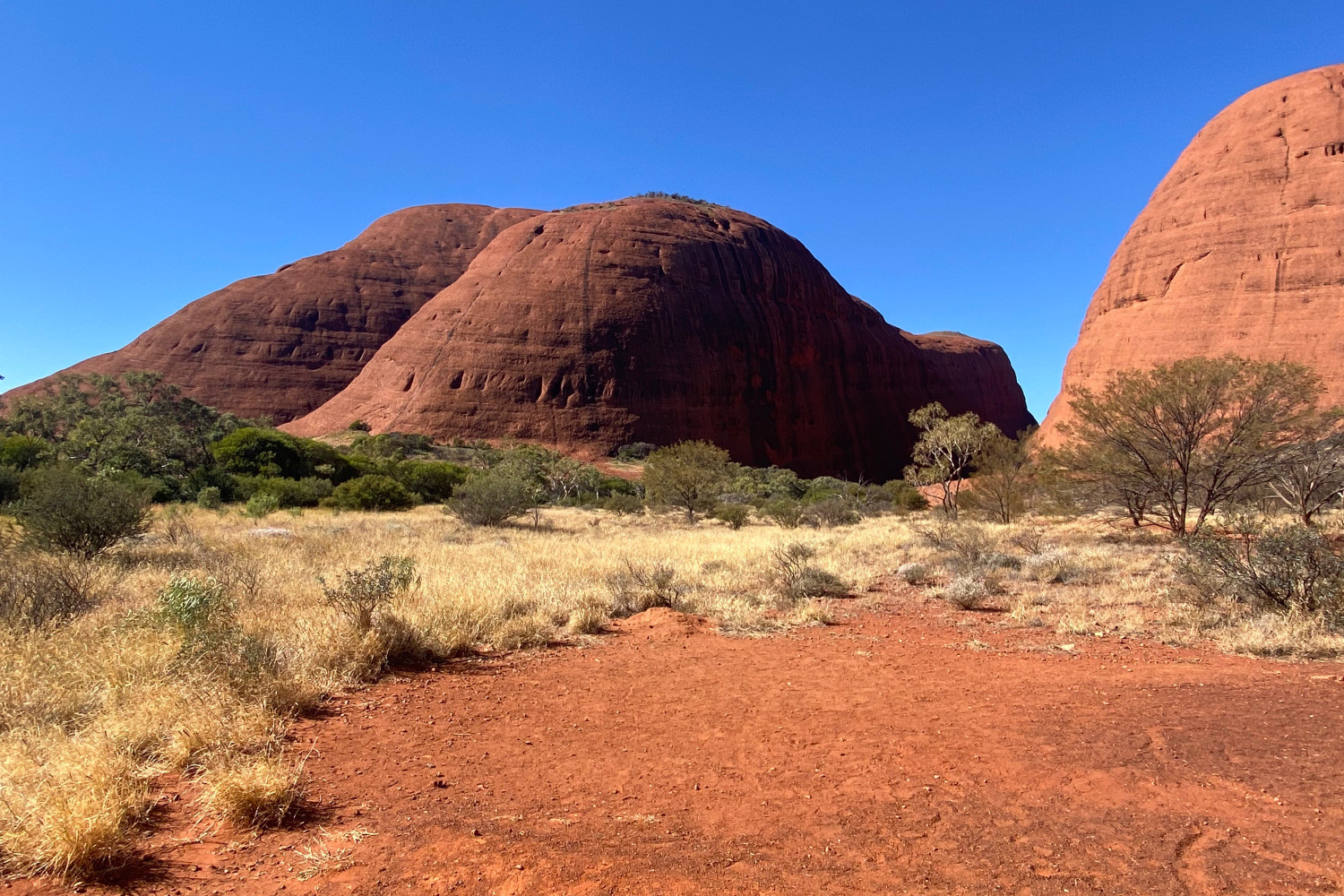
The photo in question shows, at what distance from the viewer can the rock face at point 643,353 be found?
167 ft

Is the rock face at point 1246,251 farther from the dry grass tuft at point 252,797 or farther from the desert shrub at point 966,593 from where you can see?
the dry grass tuft at point 252,797

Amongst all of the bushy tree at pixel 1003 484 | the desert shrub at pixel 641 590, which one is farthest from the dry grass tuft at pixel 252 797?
the bushy tree at pixel 1003 484

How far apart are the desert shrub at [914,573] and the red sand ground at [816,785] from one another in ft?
13.7

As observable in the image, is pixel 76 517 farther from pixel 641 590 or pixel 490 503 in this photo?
pixel 490 503

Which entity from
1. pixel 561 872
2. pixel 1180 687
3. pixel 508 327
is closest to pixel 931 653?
pixel 1180 687

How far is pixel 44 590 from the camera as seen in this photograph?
245 inches

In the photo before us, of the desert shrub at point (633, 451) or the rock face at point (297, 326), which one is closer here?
the desert shrub at point (633, 451)

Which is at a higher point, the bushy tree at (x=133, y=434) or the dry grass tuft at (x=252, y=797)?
the bushy tree at (x=133, y=434)

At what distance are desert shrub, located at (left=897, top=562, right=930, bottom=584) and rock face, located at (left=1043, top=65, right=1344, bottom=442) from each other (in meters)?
30.2

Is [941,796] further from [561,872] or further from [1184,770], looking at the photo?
[561,872]

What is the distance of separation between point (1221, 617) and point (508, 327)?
167 ft

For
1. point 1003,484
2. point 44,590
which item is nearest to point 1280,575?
point 44,590

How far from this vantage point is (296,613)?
6281 mm

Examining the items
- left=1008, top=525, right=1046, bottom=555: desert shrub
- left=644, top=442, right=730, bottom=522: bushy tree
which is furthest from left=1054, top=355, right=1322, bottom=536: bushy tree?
left=644, top=442, right=730, bottom=522: bushy tree
